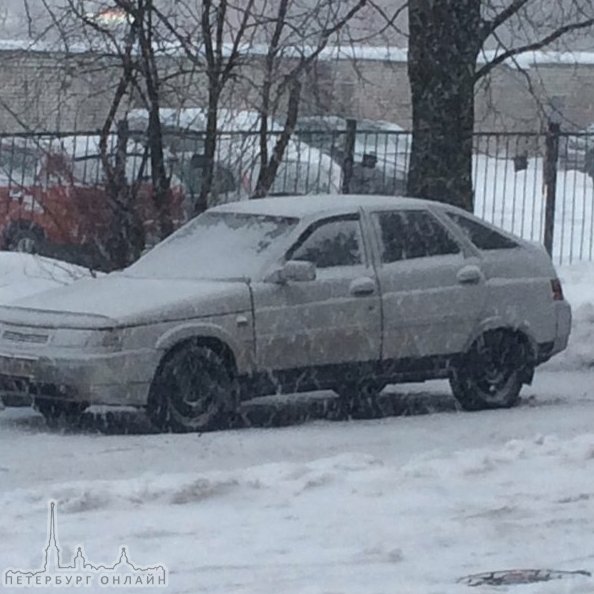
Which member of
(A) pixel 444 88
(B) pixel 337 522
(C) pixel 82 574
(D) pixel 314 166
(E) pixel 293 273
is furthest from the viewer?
(D) pixel 314 166

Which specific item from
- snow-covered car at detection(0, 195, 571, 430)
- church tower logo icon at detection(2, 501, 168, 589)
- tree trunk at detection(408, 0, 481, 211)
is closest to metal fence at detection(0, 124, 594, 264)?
tree trunk at detection(408, 0, 481, 211)

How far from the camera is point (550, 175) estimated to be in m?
20.3

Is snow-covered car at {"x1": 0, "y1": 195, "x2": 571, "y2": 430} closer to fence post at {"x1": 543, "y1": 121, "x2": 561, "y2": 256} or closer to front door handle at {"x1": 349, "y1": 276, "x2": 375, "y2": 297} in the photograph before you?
front door handle at {"x1": 349, "y1": 276, "x2": 375, "y2": 297}

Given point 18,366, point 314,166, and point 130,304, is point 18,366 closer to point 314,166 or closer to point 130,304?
point 130,304

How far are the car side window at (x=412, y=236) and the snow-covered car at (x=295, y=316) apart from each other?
0.01 meters

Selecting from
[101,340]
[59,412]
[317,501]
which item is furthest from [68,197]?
[317,501]

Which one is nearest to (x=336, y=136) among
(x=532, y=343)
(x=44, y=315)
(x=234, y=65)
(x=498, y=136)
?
(x=498, y=136)

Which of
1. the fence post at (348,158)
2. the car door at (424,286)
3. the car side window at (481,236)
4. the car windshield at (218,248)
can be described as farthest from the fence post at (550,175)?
the car windshield at (218,248)

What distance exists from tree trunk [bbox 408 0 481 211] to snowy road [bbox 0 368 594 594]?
5.05 m

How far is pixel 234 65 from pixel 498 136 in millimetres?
4809

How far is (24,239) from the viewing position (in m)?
18.2

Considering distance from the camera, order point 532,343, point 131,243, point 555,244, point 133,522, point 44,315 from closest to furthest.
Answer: point 133,522 < point 44,315 < point 532,343 < point 131,243 < point 555,244

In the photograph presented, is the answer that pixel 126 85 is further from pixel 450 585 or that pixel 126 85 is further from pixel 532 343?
pixel 450 585

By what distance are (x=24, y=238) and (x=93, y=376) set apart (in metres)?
7.25
